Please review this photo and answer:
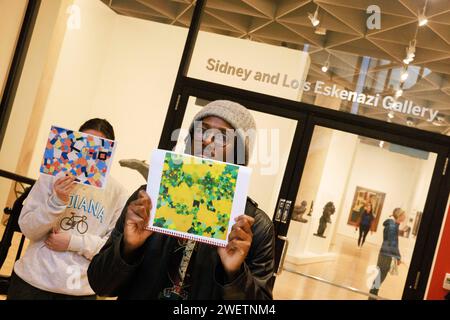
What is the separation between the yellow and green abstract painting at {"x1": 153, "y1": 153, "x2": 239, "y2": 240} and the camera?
143 cm

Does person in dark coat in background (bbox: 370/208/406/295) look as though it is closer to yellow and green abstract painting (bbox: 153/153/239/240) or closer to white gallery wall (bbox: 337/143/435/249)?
white gallery wall (bbox: 337/143/435/249)

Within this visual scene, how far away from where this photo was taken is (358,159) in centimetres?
437

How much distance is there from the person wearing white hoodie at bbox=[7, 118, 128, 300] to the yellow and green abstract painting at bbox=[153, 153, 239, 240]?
83cm

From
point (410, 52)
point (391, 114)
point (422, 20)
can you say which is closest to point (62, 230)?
point (391, 114)

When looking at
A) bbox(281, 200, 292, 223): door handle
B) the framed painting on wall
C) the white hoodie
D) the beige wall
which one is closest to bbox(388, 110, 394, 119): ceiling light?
the framed painting on wall

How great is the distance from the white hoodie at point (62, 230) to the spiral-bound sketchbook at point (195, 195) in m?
0.88

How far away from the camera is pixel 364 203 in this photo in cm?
438

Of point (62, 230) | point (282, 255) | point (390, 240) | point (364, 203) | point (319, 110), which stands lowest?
point (282, 255)

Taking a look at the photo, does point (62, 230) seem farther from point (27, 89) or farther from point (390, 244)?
point (27, 89)

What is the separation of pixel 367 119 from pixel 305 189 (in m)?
0.79

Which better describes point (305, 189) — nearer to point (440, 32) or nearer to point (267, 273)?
point (440, 32)

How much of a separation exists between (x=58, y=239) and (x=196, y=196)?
3.33 feet

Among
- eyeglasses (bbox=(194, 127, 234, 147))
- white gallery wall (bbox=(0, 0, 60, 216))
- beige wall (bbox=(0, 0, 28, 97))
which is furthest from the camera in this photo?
white gallery wall (bbox=(0, 0, 60, 216))

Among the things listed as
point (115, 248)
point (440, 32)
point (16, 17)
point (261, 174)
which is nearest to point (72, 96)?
point (16, 17)
